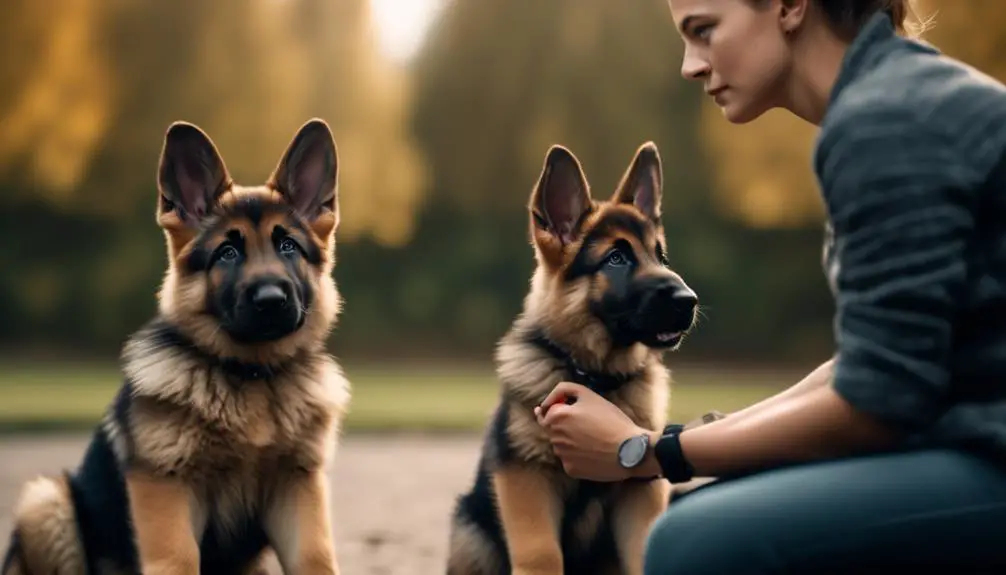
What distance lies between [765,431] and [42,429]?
12.2 meters

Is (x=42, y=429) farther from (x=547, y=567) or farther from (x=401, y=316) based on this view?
(x=547, y=567)

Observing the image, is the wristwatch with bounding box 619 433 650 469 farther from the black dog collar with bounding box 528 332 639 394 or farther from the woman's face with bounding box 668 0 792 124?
the black dog collar with bounding box 528 332 639 394

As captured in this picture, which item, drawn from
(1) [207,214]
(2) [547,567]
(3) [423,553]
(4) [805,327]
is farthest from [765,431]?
(4) [805,327]

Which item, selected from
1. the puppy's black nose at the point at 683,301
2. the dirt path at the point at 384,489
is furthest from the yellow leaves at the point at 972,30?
the puppy's black nose at the point at 683,301

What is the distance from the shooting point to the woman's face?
2.65m

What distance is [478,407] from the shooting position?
51.1 feet

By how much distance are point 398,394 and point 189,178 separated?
14.1m

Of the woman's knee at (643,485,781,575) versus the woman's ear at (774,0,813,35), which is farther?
the woman's ear at (774,0,813,35)

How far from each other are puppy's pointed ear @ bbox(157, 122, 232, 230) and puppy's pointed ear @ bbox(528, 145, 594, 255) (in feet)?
3.68

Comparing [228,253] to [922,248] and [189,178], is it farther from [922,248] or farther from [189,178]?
[922,248]

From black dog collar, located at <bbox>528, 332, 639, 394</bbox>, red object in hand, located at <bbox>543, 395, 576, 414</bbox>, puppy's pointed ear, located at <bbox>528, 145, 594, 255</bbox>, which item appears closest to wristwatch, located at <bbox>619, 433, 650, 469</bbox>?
red object in hand, located at <bbox>543, 395, 576, 414</bbox>

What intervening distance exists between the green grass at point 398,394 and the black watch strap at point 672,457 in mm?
9776

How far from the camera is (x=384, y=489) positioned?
28.7ft

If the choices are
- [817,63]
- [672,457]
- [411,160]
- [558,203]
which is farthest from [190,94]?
[672,457]
